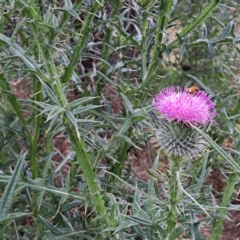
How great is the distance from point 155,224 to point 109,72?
0.89m

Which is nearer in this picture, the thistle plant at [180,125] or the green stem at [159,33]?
the thistle plant at [180,125]

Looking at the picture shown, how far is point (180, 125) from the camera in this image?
1.79 meters

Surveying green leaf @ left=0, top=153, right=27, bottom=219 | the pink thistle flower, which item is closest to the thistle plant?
the pink thistle flower

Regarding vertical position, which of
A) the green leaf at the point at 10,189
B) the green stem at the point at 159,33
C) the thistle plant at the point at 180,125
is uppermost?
the green stem at the point at 159,33

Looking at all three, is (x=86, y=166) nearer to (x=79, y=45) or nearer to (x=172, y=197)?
(x=172, y=197)

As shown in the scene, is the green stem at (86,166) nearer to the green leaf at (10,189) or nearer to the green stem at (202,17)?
the green leaf at (10,189)

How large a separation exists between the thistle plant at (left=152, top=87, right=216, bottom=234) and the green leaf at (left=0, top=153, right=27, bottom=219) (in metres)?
0.48

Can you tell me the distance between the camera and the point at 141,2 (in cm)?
200

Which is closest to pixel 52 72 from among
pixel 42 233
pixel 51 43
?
pixel 51 43

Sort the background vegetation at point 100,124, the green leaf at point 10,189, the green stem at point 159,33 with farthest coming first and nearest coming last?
the green stem at point 159,33 → the background vegetation at point 100,124 → the green leaf at point 10,189

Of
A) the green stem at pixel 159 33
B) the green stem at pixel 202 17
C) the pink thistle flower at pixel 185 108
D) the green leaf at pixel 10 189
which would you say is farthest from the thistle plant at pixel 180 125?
the green leaf at pixel 10 189

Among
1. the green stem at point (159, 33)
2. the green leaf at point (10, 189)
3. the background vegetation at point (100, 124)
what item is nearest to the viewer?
the green leaf at point (10, 189)

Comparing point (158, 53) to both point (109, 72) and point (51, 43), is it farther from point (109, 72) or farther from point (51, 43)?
point (51, 43)

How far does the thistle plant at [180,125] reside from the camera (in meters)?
1.74
